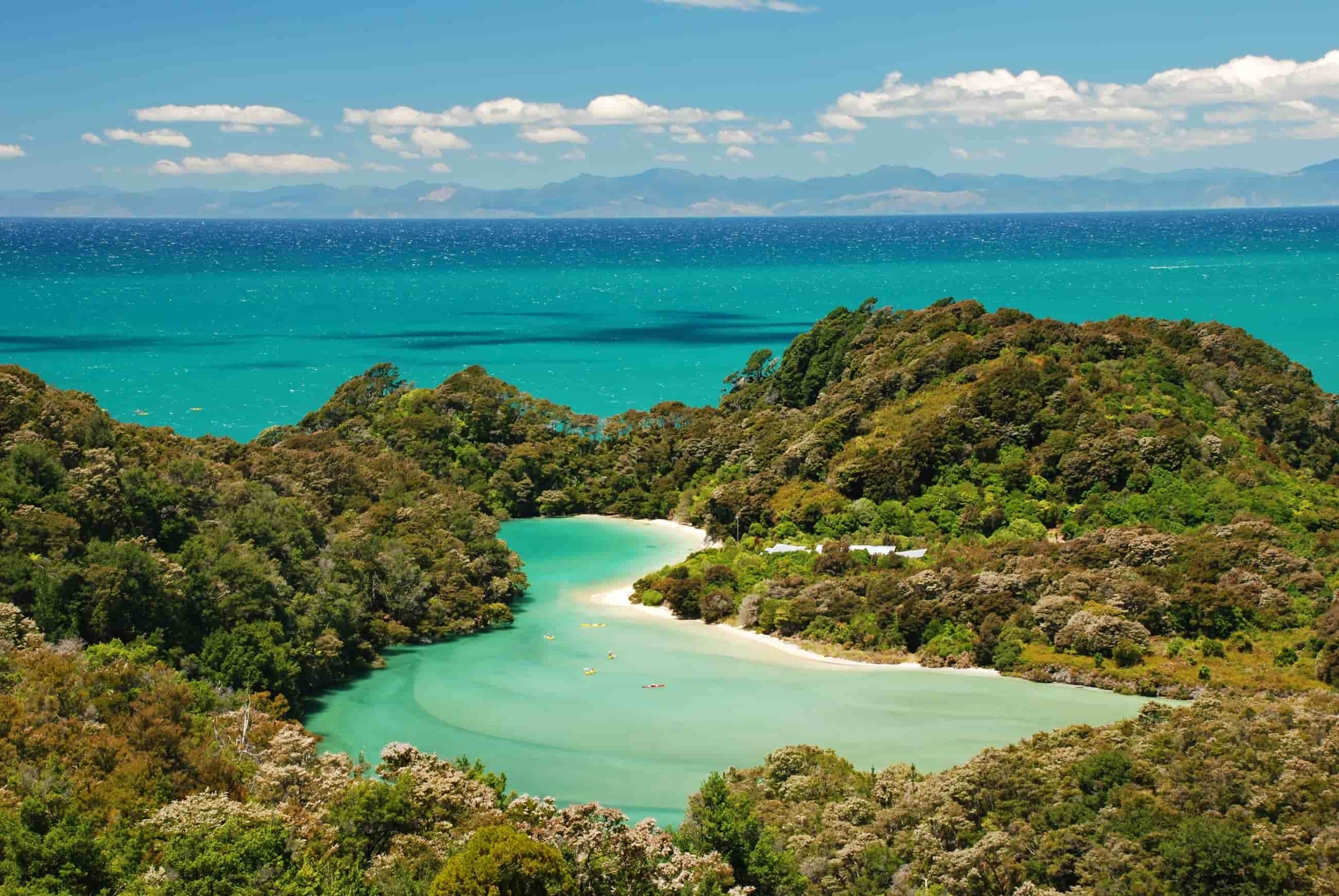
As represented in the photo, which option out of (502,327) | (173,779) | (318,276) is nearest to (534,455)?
(173,779)

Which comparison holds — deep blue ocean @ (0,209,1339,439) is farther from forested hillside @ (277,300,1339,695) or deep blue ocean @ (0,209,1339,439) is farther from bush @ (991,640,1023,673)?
bush @ (991,640,1023,673)

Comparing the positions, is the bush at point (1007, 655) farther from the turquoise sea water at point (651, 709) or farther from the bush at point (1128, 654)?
the bush at point (1128, 654)

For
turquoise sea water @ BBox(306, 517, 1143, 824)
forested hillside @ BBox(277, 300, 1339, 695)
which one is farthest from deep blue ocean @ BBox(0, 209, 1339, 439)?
turquoise sea water @ BBox(306, 517, 1143, 824)

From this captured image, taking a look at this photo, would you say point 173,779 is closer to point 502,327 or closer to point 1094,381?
point 1094,381

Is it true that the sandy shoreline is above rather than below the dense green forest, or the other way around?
below

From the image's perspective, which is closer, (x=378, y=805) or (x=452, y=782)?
(x=378, y=805)

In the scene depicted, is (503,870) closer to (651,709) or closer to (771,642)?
(651,709)
